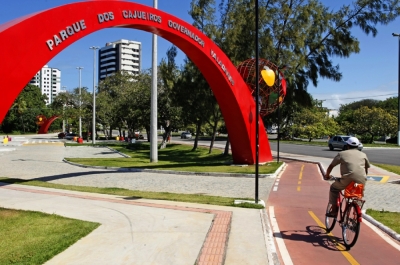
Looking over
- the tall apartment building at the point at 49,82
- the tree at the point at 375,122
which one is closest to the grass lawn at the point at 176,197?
the tree at the point at 375,122

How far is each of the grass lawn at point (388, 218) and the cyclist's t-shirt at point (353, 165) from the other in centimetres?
179

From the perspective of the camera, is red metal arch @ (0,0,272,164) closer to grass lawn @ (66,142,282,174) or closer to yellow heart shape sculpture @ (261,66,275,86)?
yellow heart shape sculpture @ (261,66,275,86)

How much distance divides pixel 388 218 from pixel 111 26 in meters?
10.4

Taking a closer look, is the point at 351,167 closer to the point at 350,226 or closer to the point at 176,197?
the point at 350,226

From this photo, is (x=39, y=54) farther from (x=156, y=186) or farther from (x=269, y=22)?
(x=269, y=22)

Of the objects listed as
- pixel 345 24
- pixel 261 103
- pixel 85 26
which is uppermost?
pixel 345 24

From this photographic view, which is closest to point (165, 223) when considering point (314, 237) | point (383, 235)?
point (314, 237)

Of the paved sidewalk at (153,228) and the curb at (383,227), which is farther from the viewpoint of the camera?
the curb at (383,227)

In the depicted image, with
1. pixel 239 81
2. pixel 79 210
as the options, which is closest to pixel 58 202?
pixel 79 210

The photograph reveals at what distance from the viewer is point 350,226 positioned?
21.8 feet

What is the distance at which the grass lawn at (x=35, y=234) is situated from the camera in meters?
5.82

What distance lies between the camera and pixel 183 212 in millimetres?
9172

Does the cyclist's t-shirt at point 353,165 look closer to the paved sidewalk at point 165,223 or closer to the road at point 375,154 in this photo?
the paved sidewalk at point 165,223

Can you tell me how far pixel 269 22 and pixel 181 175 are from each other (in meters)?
13.5
